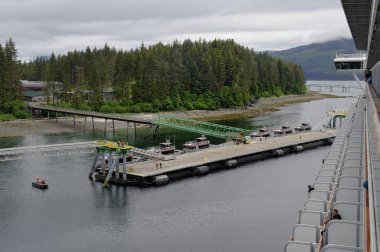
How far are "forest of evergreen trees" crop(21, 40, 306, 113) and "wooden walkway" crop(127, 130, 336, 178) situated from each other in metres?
59.9

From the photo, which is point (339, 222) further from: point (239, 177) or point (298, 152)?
point (298, 152)

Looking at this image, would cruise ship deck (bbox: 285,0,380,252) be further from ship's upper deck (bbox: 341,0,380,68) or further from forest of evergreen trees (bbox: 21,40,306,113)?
forest of evergreen trees (bbox: 21,40,306,113)

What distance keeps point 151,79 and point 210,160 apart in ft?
271

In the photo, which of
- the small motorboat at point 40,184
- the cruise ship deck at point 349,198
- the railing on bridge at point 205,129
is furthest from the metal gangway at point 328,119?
the cruise ship deck at point 349,198

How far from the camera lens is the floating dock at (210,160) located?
59750mm

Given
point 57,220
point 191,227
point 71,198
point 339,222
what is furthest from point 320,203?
point 71,198

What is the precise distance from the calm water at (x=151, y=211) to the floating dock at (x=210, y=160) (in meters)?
2.15

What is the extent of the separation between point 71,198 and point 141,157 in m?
20.1

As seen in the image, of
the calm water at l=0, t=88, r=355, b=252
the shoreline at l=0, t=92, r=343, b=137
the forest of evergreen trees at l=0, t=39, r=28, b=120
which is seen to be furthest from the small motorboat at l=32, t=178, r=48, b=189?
the forest of evergreen trees at l=0, t=39, r=28, b=120

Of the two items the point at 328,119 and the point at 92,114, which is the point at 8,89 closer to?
the point at 92,114

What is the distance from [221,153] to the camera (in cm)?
7431

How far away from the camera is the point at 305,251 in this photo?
19391 millimetres

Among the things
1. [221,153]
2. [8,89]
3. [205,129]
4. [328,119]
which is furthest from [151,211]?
[8,89]

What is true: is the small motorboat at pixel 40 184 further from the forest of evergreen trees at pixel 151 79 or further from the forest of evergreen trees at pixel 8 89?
the forest of evergreen trees at pixel 151 79
